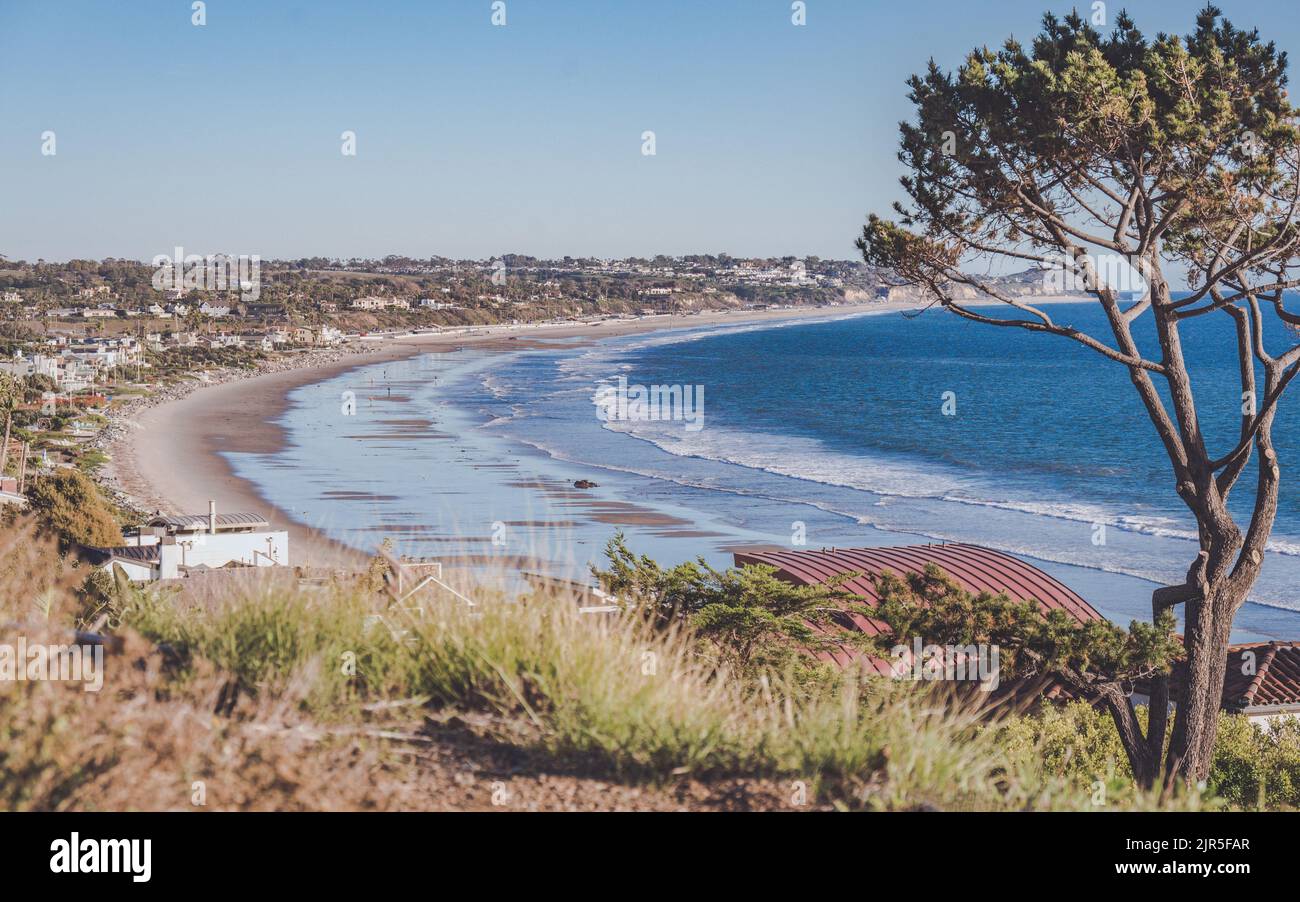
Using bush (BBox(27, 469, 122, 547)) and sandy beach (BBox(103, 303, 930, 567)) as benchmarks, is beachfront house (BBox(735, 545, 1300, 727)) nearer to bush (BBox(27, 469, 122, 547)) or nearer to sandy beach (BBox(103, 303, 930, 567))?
sandy beach (BBox(103, 303, 930, 567))

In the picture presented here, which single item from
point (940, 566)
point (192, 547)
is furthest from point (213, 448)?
point (940, 566)

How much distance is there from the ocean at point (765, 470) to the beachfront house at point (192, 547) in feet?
7.77

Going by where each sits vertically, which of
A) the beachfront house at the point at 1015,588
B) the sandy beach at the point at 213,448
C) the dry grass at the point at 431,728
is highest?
the dry grass at the point at 431,728

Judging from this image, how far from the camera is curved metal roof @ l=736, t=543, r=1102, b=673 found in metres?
16.5

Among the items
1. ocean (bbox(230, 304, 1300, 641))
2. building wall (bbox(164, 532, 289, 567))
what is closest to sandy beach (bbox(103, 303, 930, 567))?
building wall (bbox(164, 532, 289, 567))

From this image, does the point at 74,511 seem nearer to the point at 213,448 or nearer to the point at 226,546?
the point at 226,546

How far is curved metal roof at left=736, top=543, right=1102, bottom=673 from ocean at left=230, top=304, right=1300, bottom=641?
397 cm

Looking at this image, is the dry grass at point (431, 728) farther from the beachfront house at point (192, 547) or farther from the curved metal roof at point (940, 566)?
the beachfront house at point (192, 547)

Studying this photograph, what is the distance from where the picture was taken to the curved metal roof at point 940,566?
54.3 ft

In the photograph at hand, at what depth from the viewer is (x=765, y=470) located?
1971 inches

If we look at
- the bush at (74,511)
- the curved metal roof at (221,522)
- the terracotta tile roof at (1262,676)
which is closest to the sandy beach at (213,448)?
the curved metal roof at (221,522)

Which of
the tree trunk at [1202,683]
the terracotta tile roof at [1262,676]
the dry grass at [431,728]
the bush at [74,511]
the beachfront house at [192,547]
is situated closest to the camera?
the dry grass at [431,728]

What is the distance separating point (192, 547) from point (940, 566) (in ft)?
55.2
